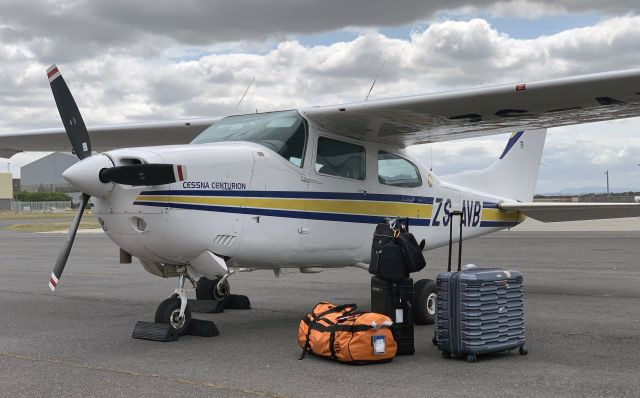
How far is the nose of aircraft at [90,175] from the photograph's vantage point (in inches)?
245

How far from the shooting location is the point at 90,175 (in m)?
6.23

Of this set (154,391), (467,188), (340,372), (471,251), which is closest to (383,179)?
(467,188)

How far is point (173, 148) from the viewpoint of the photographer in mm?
6707

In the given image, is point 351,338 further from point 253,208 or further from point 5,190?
point 5,190

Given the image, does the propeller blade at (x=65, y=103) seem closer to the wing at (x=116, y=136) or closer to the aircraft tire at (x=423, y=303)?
the wing at (x=116, y=136)

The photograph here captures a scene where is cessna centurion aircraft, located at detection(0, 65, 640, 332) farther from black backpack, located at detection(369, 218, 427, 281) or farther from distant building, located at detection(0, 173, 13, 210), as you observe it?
distant building, located at detection(0, 173, 13, 210)

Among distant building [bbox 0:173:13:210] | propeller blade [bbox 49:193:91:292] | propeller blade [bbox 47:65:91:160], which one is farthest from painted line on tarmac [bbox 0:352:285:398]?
distant building [bbox 0:173:13:210]

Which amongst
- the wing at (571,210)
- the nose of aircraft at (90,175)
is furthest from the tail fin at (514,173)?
the nose of aircraft at (90,175)

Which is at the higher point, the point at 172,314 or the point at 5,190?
the point at 5,190

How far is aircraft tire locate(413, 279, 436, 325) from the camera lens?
8305mm

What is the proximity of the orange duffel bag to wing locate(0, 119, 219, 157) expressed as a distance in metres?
4.54

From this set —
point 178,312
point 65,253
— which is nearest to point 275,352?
point 178,312

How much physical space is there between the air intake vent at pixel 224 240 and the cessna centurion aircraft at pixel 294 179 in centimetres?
1

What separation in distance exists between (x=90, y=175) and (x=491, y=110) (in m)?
4.69
